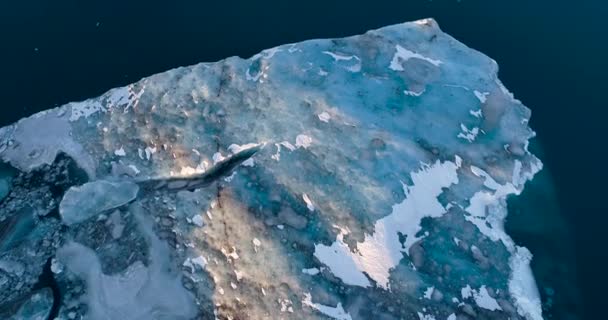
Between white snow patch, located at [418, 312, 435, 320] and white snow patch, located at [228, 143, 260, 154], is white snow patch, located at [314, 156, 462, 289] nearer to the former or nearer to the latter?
white snow patch, located at [418, 312, 435, 320]

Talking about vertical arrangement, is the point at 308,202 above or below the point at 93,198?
above

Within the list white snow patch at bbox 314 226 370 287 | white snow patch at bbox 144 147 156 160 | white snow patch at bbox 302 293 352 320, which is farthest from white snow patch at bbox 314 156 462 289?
white snow patch at bbox 144 147 156 160

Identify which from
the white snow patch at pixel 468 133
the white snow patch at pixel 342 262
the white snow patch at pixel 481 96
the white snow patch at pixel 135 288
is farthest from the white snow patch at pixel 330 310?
the white snow patch at pixel 481 96

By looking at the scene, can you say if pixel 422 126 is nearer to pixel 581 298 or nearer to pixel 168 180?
pixel 581 298

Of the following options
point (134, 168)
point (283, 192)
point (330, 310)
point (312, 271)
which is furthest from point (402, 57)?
point (134, 168)

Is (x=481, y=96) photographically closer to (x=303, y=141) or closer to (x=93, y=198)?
(x=303, y=141)

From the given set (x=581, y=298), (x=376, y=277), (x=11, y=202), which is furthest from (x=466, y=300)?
(x=11, y=202)
